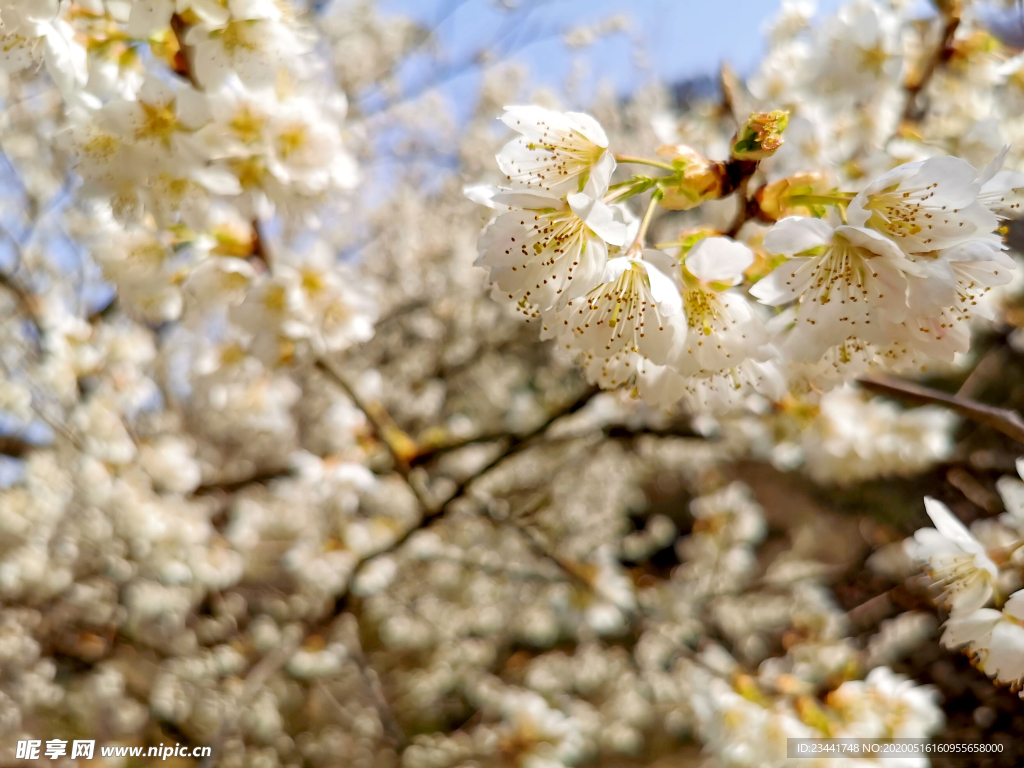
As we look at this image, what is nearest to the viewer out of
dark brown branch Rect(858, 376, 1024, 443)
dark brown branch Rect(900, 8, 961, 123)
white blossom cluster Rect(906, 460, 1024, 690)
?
white blossom cluster Rect(906, 460, 1024, 690)

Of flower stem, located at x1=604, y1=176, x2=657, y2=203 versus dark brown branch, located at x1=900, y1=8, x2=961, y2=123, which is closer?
flower stem, located at x1=604, y1=176, x2=657, y2=203

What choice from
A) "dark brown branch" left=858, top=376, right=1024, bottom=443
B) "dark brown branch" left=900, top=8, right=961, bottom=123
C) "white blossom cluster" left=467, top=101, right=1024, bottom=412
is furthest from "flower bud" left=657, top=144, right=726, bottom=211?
"dark brown branch" left=900, top=8, right=961, bottom=123

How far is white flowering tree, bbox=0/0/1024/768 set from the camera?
701mm

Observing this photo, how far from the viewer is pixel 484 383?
476 centimetres

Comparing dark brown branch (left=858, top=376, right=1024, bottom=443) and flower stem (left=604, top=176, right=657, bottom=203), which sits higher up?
flower stem (left=604, top=176, right=657, bottom=203)

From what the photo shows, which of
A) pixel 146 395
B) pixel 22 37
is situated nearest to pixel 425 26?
pixel 146 395

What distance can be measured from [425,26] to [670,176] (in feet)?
14.3

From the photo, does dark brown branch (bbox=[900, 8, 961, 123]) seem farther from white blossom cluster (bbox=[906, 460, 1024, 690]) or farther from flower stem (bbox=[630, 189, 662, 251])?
flower stem (bbox=[630, 189, 662, 251])

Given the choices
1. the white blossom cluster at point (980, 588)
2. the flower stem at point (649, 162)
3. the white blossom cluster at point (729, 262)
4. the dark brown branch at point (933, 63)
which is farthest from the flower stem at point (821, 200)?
the dark brown branch at point (933, 63)

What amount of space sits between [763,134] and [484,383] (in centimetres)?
416

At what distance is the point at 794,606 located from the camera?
12.9 feet

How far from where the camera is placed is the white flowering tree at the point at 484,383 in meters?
0.70

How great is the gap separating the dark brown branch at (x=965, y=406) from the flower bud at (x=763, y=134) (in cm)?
51

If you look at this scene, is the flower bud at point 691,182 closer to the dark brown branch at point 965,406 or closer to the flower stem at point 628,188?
the flower stem at point 628,188
